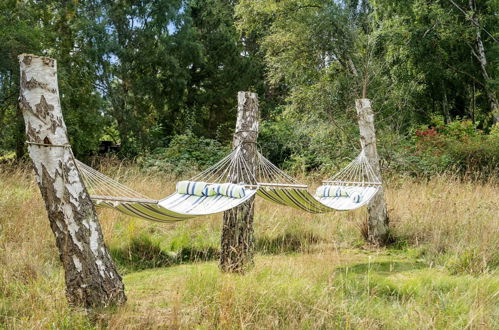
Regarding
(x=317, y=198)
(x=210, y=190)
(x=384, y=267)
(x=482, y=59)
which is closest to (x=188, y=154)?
(x=317, y=198)

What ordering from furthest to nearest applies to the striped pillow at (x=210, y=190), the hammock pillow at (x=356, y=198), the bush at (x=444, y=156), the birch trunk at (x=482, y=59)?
1. the birch trunk at (x=482, y=59)
2. the bush at (x=444, y=156)
3. the hammock pillow at (x=356, y=198)
4. the striped pillow at (x=210, y=190)

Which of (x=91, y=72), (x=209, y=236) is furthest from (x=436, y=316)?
(x=91, y=72)

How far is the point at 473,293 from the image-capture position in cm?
245

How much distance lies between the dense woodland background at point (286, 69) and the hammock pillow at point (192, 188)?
482 centimetres

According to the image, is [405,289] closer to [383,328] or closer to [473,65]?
[383,328]

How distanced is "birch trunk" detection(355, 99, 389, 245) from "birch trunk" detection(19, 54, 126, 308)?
8.44ft

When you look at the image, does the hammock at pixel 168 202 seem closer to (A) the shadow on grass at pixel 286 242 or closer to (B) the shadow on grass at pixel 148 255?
(B) the shadow on grass at pixel 148 255

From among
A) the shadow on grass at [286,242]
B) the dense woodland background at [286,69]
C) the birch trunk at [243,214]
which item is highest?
the dense woodland background at [286,69]

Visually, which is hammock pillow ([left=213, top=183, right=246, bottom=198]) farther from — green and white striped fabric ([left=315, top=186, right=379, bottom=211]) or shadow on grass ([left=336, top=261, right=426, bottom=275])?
shadow on grass ([left=336, top=261, right=426, bottom=275])

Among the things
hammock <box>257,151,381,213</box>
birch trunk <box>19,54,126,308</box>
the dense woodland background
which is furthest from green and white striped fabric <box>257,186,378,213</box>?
the dense woodland background

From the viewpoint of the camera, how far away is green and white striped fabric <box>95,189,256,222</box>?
2518mm

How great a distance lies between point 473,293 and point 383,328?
2.14ft

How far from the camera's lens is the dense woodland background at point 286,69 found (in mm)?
8180

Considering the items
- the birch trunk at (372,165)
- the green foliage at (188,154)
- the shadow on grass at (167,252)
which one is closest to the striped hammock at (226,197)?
the birch trunk at (372,165)
